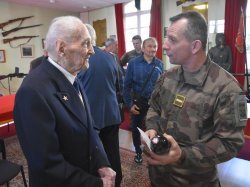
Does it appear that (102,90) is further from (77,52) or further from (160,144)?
(160,144)

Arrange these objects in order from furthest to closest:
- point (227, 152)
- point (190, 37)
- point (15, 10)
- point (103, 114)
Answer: point (15, 10) < point (103, 114) < point (190, 37) < point (227, 152)

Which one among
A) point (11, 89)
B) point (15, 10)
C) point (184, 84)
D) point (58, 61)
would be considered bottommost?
point (11, 89)

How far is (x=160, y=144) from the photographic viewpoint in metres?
1.03

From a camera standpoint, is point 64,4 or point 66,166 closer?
point 66,166

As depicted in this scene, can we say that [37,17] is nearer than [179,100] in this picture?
No

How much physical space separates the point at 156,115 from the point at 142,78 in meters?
1.45

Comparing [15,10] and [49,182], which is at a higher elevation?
[15,10]

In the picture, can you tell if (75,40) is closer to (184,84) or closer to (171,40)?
(171,40)

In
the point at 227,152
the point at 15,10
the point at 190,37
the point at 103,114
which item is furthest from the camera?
the point at 15,10

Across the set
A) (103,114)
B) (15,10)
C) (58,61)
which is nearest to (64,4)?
(15,10)

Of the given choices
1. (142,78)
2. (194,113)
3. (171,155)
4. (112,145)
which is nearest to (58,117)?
(171,155)

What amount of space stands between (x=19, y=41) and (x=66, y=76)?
23.7 feet

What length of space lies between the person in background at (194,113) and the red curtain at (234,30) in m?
5.24

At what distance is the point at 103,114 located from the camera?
7.22ft
